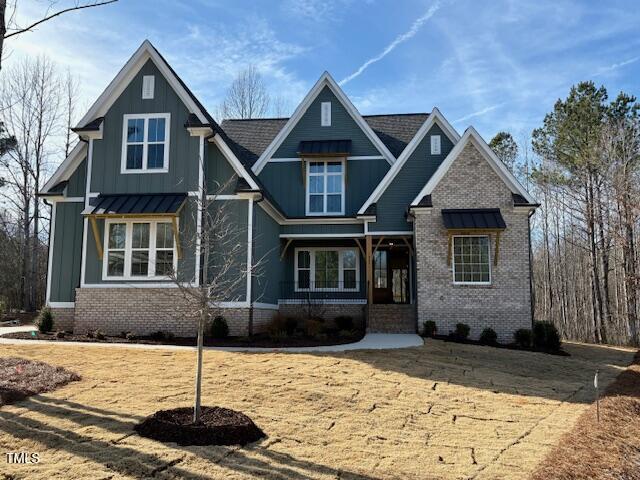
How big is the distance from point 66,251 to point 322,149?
978cm

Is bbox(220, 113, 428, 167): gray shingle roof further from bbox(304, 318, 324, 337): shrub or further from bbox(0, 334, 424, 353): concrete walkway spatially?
bbox(0, 334, 424, 353): concrete walkway

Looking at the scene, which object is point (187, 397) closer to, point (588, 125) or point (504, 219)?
point (504, 219)

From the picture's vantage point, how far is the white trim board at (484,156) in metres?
17.2

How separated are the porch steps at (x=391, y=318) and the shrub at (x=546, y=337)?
12.6 ft

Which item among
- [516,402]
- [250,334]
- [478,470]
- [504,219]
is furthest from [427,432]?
[504,219]

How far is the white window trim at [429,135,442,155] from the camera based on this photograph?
63.9ft

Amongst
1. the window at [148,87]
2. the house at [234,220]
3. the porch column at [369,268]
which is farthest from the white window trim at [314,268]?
the window at [148,87]

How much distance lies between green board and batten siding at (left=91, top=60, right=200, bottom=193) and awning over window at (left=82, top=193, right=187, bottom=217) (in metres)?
0.32

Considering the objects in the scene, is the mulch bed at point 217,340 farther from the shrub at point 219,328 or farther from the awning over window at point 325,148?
the awning over window at point 325,148

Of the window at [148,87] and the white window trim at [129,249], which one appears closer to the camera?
the white window trim at [129,249]

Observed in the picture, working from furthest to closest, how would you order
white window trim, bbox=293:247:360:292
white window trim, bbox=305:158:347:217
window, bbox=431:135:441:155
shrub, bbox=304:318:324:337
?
white window trim, bbox=293:247:360:292 < white window trim, bbox=305:158:347:217 < window, bbox=431:135:441:155 < shrub, bbox=304:318:324:337

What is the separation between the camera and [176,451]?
18.8 feet

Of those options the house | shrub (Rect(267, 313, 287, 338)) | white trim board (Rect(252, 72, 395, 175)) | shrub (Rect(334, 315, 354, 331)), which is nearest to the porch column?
the house

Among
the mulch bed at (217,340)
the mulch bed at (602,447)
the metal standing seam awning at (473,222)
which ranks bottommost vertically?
the mulch bed at (602,447)
